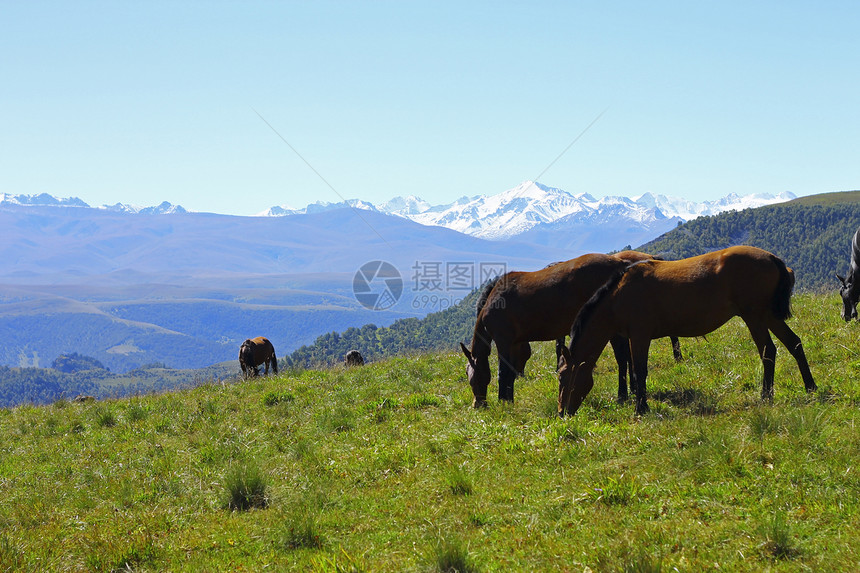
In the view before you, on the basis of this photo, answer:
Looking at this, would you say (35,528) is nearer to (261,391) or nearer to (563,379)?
(563,379)

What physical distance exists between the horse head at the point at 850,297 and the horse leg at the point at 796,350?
7.25 metres

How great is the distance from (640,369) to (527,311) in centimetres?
351

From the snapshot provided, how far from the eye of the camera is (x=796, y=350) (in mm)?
10172

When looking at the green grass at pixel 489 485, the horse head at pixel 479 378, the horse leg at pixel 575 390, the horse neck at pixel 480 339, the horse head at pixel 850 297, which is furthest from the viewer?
the horse head at pixel 850 297

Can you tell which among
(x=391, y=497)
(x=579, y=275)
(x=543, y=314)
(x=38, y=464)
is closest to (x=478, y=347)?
(x=543, y=314)

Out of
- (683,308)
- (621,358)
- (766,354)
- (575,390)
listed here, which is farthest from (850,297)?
(575,390)

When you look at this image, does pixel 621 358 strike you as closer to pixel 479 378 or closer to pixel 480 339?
pixel 479 378

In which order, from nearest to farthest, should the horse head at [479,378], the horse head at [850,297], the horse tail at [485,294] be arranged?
the horse head at [479,378] → the horse tail at [485,294] → the horse head at [850,297]

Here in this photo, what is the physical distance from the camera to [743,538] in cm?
573

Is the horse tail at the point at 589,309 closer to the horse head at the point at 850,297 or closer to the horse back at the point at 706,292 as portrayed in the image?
→ the horse back at the point at 706,292

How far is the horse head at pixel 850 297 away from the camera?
1614 cm

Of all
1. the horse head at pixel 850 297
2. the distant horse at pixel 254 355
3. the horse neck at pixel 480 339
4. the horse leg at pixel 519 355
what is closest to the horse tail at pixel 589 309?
the horse leg at pixel 519 355

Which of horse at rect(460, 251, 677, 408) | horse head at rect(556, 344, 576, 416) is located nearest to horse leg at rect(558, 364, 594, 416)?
horse head at rect(556, 344, 576, 416)

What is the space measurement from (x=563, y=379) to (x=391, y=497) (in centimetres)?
419
